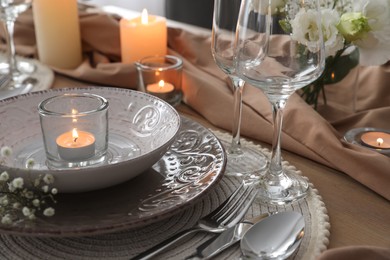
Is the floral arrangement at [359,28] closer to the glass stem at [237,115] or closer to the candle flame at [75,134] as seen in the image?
the glass stem at [237,115]

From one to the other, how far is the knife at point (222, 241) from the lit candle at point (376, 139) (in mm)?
287

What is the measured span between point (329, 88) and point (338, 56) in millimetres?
146

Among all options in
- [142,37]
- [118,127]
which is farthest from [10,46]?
[118,127]

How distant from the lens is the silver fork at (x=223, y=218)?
59 cm

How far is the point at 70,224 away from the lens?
23.3 inches

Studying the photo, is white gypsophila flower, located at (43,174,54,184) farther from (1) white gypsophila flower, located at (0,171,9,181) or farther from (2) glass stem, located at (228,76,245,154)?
(2) glass stem, located at (228,76,245,154)

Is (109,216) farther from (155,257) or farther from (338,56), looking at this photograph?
(338,56)

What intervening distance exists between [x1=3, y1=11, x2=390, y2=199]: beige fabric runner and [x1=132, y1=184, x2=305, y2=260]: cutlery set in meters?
0.18

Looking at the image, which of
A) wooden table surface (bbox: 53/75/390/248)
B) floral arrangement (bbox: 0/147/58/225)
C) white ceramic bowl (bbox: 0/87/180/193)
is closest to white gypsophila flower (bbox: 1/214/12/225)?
floral arrangement (bbox: 0/147/58/225)

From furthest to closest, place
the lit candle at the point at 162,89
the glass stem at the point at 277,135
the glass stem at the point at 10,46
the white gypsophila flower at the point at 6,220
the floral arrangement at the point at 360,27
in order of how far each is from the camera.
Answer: the glass stem at the point at 10,46 < the lit candle at the point at 162,89 < the floral arrangement at the point at 360,27 < the glass stem at the point at 277,135 < the white gypsophila flower at the point at 6,220

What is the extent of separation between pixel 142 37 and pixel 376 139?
522mm

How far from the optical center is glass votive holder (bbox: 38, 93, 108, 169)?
70cm

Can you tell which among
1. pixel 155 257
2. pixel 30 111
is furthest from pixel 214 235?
pixel 30 111

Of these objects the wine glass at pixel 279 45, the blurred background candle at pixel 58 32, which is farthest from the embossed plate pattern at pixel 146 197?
the blurred background candle at pixel 58 32
